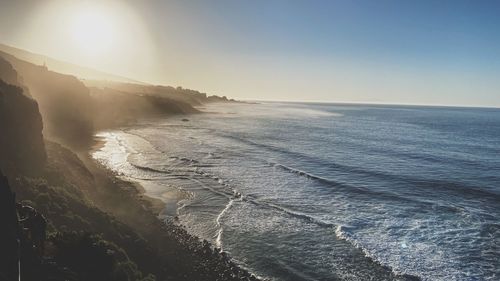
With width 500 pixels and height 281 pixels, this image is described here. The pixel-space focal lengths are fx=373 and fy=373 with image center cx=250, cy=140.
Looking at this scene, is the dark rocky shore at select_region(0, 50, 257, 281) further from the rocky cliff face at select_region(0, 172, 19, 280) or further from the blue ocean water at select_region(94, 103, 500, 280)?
the blue ocean water at select_region(94, 103, 500, 280)

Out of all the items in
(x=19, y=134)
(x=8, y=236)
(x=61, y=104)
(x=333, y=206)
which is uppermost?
(x=61, y=104)

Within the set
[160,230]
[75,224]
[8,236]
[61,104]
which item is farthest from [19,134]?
[61,104]

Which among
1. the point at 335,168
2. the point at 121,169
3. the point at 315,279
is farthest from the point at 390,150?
the point at 315,279

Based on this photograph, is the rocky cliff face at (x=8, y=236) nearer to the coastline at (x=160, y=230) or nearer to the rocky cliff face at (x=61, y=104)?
the coastline at (x=160, y=230)

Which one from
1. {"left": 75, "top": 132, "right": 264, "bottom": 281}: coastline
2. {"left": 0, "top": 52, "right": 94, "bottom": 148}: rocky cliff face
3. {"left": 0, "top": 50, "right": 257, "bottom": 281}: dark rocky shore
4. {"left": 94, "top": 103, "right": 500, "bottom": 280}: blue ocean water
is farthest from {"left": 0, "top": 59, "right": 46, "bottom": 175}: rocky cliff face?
{"left": 0, "top": 52, "right": 94, "bottom": 148}: rocky cliff face

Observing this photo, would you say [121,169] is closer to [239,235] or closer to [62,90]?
[239,235]

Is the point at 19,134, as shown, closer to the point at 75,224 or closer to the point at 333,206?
the point at 75,224

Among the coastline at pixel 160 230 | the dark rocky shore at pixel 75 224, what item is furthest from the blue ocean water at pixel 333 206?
the dark rocky shore at pixel 75 224
